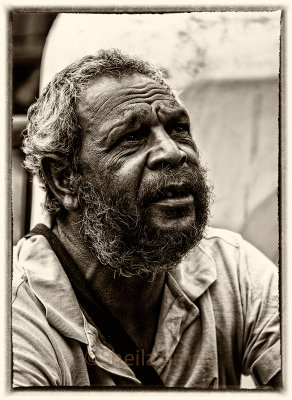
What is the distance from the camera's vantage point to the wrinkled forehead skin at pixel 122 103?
1597 millimetres

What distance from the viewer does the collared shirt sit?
5.09ft

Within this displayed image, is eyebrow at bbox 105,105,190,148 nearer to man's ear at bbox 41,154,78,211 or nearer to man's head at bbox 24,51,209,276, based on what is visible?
man's head at bbox 24,51,209,276

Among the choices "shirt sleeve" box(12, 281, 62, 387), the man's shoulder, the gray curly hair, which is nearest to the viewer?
"shirt sleeve" box(12, 281, 62, 387)

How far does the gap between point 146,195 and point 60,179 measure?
0.31 meters

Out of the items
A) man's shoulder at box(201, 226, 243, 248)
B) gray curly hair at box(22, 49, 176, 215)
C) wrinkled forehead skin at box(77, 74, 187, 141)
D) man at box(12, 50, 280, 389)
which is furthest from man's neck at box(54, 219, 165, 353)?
wrinkled forehead skin at box(77, 74, 187, 141)

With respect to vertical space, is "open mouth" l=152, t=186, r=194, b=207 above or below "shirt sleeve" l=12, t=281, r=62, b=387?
above

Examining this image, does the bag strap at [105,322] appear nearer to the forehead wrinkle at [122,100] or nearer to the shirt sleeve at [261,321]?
the shirt sleeve at [261,321]

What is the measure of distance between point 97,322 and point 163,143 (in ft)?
1.80

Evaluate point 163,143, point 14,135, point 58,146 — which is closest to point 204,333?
point 163,143

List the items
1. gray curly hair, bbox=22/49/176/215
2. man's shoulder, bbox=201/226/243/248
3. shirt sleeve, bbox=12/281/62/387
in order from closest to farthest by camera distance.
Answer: shirt sleeve, bbox=12/281/62/387
gray curly hair, bbox=22/49/176/215
man's shoulder, bbox=201/226/243/248

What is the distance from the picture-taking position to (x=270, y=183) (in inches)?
66.9

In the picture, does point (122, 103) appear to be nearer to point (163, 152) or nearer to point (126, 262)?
point (163, 152)

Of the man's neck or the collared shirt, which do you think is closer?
the collared shirt
